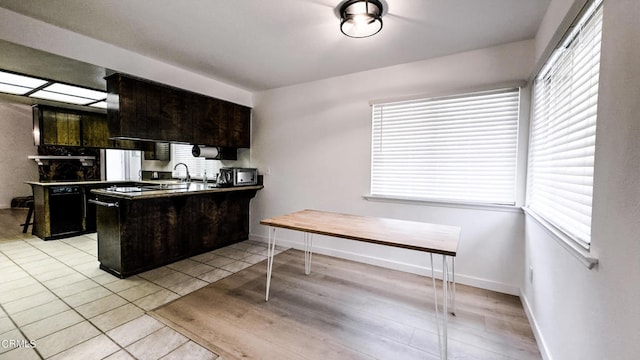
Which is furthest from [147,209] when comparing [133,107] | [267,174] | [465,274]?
[465,274]

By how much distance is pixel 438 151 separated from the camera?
2.89m

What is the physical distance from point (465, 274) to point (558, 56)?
6.96ft

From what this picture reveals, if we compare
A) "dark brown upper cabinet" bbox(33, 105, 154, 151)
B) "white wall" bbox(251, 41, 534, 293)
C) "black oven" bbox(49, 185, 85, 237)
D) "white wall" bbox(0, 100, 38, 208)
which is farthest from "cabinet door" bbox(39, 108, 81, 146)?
"white wall" bbox(251, 41, 534, 293)

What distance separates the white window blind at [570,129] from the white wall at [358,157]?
512mm

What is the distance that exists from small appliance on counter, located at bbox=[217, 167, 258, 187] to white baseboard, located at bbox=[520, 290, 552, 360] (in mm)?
3660

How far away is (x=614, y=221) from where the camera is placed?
96 cm

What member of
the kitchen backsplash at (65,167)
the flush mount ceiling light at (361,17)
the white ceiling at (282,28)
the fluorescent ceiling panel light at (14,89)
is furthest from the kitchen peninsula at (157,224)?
the kitchen backsplash at (65,167)

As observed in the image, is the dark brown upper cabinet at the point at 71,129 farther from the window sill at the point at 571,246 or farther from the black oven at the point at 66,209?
the window sill at the point at 571,246

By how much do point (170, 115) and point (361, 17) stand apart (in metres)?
2.60

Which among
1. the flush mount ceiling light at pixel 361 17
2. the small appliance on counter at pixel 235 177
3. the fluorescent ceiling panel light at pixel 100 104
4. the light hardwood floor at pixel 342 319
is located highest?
the flush mount ceiling light at pixel 361 17

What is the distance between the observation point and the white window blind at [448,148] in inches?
102

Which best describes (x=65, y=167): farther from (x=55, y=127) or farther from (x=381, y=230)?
(x=381, y=230)

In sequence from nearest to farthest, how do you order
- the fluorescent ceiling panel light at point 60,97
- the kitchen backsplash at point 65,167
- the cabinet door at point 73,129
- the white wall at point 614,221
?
the white wall at point 614,221 → the fluorescent ceiling panel light at point 60,97 → the cabinet door at point 73,129 → the kitchen backsplash at point 65,167

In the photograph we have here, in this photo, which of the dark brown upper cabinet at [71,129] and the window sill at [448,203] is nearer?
the window sill at [448,203]
